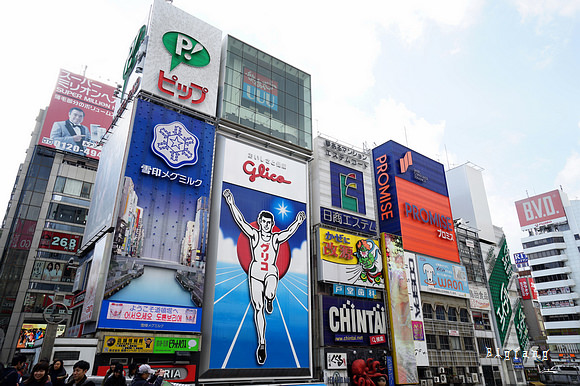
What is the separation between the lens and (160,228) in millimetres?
29156

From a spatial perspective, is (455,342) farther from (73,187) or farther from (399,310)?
(73,187)

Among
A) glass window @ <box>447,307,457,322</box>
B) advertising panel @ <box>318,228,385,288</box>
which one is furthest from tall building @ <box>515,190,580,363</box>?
advertising panel @ <box>318,228,385,288</box>

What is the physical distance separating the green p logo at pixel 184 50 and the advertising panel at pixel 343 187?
51.0 feet

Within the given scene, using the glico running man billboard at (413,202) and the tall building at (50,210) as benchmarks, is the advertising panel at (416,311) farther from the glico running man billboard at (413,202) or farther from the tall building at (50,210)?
the tall building at (50,210)

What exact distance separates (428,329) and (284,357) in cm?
2076

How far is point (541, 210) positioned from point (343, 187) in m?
73.3

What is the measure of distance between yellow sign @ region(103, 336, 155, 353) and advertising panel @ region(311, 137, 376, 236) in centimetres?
2031

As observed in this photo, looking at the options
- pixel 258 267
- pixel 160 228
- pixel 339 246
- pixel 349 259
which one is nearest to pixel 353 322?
pixel 349 259

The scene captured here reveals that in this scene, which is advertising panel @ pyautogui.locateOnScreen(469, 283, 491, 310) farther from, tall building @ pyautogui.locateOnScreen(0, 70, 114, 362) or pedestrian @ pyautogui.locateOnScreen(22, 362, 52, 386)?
pedestrian @ pyautogui.locateOnScreen(22, 362, 52, 386)

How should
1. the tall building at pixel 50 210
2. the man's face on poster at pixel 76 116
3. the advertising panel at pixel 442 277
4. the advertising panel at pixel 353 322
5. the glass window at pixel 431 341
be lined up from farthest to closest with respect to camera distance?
the man's face on poster at pixel 76 116
the advertising panel at pixel 442 277
the tall building at pixel 50 210
the glass window at pixel 431 341
the advertising panel at pixel 353 322

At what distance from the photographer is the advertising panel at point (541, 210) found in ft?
303

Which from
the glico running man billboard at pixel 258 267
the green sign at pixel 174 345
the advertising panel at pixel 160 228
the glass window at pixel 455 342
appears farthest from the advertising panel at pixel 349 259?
the green sign at pixel 174 345

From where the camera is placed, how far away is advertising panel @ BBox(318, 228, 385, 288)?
38.8 metres

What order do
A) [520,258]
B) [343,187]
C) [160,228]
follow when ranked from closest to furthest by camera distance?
1. [160,228]
2. [343,187]
3. [520,258]
